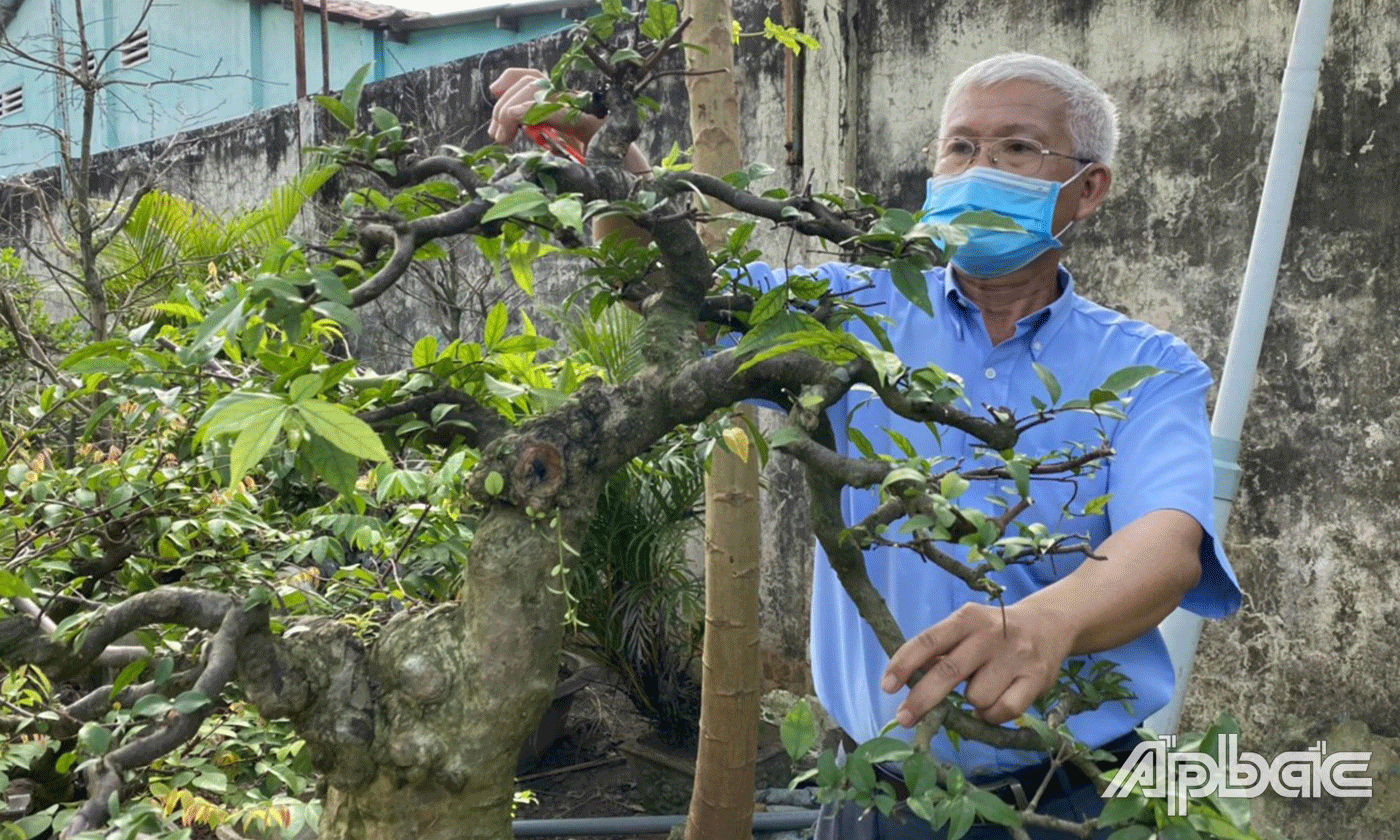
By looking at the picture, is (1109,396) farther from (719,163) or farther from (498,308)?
(719,163)

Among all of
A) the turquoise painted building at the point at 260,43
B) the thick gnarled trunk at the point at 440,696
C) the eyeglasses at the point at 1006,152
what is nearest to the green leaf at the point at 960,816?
the thick gnarled trunk at the point at 440,696

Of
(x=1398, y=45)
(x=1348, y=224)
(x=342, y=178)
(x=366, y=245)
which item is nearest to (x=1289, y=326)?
(x=1348, y=224)

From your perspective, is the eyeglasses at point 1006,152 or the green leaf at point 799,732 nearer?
the green leaf at point 799,732

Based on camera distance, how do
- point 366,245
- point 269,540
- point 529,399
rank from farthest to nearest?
point 269,540
point 529,399
point 366,245

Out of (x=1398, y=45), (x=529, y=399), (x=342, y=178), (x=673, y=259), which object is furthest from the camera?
(x=342, y=178)

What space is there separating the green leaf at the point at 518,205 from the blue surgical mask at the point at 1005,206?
95 cm

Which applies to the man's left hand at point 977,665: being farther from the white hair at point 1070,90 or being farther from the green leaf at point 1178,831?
the white hair at point 1070,90

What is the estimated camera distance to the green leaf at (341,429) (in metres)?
1.10

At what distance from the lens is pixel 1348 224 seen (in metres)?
3.58

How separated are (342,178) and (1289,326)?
17.4ft

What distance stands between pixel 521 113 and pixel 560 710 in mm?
3860

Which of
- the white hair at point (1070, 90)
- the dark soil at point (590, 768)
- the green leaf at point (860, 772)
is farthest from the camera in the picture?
the dark soil at point (590, 768)

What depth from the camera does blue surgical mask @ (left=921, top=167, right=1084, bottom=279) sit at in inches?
79.4

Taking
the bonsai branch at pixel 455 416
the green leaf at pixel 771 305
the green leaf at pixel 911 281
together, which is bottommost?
the bonsai branch at pixel 455 416
